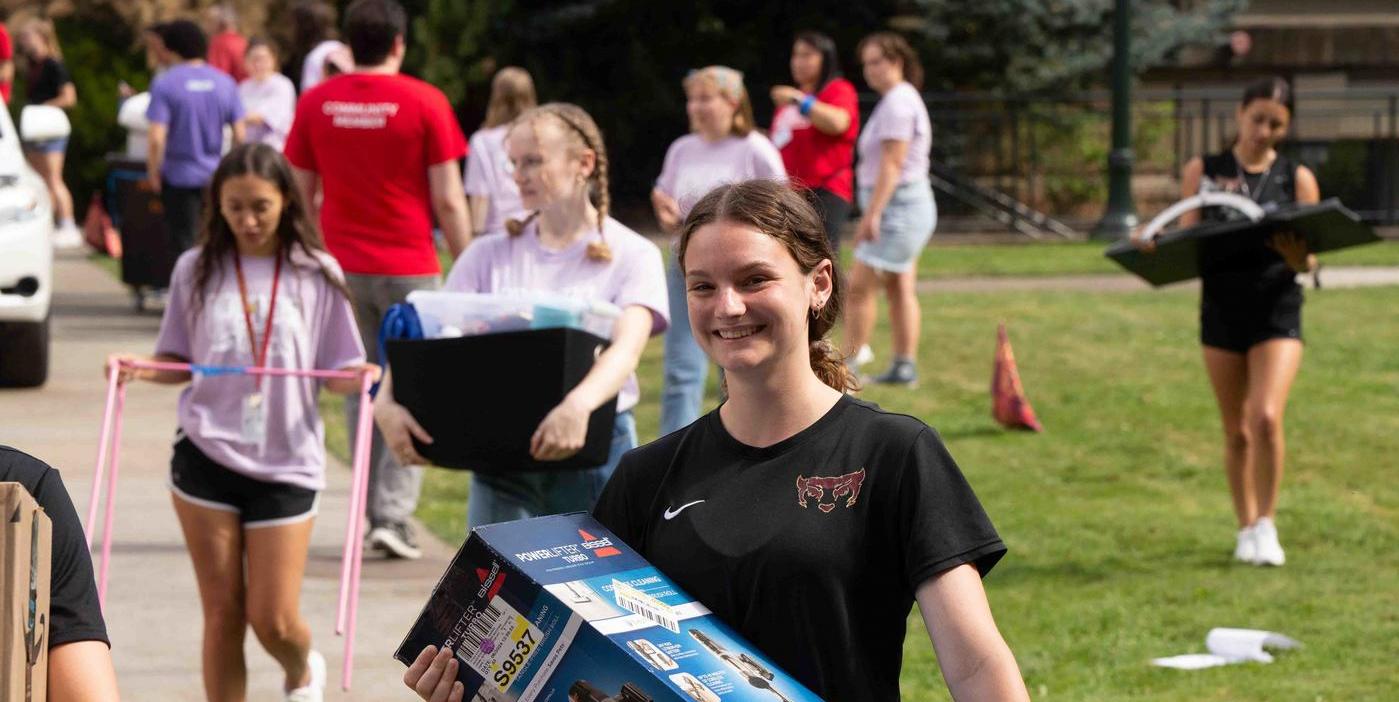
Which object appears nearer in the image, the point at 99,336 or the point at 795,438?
the point at 795,438

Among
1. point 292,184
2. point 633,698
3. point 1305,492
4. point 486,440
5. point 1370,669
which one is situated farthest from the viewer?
point 1305,492

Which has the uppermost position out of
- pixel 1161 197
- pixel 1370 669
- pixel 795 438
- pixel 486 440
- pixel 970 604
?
pixel 795 438

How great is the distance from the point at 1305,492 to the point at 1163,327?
516cm

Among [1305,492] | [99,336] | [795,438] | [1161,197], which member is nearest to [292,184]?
[795,438]

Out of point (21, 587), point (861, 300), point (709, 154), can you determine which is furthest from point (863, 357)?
point (21, 587)

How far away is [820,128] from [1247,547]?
3758mm

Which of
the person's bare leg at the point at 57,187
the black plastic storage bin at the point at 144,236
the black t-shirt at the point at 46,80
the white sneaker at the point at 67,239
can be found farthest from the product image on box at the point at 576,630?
the white sneaker at the point at 67,239

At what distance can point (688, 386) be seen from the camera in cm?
869

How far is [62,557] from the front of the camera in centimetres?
288

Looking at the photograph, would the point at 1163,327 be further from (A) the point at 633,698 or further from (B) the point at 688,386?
(A) the point at 633,698

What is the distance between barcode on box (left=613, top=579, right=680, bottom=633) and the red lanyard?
295cm

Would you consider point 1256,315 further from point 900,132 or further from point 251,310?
point 900,132

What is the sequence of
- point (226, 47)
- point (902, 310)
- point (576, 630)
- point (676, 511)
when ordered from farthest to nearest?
point (226, 47)
point (902, 310)
point (676, 511)
point (576, 630)

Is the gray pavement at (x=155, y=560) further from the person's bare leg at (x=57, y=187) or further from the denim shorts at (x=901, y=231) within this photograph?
the person's bare leg at (x=57, y=187)
